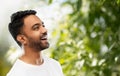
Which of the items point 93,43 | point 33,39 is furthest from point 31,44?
point 93,43

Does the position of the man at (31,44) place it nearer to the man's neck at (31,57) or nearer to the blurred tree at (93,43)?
the man's neck at (31,57)

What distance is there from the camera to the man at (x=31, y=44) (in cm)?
93

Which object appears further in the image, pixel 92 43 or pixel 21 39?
pixel 92 43

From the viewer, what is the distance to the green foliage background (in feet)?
6.19

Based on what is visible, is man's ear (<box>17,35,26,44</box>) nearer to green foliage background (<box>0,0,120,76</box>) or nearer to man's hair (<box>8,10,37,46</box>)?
man's hair (<box>8,10,37,46</box>)

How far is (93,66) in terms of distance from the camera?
190 centimetres

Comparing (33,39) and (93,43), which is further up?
(33,39)

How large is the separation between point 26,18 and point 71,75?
1079mm

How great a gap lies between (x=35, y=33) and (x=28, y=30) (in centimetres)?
2

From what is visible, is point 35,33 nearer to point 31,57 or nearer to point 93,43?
point 31,57

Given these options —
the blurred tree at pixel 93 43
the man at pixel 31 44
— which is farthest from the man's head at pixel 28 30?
the blurred tree at pixel 93 43

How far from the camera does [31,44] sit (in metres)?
0.94

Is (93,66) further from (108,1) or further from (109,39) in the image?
(108,1)

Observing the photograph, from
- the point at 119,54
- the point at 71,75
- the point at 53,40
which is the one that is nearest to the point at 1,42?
the point at 53,40
